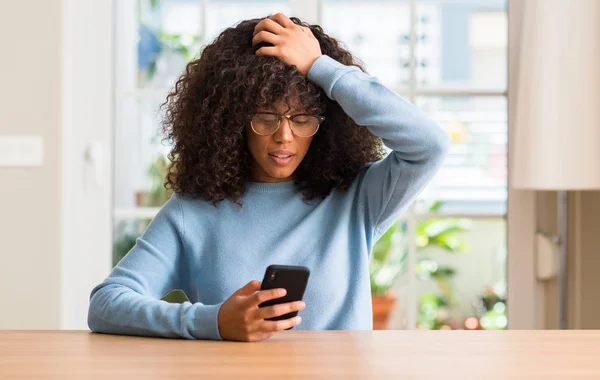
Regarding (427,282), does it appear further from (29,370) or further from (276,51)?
(29,370)

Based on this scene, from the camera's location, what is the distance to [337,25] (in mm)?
3557

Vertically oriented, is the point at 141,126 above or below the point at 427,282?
above

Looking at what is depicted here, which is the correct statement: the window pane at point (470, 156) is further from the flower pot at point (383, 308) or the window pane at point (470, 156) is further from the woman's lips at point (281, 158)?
the woman's lips at point (281, 158)

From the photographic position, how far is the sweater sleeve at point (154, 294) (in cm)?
139

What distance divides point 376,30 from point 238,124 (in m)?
2.06

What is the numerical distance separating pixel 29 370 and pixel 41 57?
2131 mm

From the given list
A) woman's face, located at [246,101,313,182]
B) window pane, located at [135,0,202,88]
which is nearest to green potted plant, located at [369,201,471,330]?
window pane, located at [135,0,202,88]

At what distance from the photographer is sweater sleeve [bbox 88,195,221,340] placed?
54.9 inches

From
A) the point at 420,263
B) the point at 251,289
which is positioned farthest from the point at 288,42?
the point at 420,263

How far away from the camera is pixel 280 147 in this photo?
1.62 meters

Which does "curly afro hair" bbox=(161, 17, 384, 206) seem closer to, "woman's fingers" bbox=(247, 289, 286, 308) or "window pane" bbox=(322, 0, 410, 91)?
"woman's fingers" bbox=(247, 289, 286, 308)

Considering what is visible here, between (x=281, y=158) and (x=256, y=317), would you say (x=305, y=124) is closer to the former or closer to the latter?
(x=281, y=158)

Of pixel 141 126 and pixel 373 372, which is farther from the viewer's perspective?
pixel 141 126

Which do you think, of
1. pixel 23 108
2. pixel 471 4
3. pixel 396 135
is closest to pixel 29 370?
pixel 396 135
